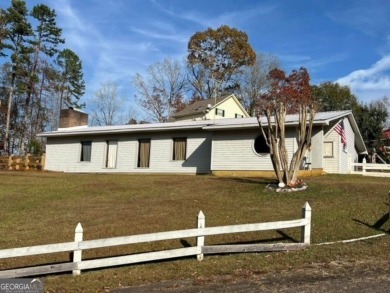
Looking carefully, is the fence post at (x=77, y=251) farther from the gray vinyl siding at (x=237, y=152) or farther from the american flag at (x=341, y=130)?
the american flag at (x=341, y=130)

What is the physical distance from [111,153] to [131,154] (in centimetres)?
172

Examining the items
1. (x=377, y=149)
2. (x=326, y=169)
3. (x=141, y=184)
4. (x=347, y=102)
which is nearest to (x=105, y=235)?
(x=141, y=184)

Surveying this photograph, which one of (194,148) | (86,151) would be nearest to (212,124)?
(194,148)

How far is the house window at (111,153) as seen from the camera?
89.2 feet

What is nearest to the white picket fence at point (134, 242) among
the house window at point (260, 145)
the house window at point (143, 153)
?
the house window at point (260, 145)

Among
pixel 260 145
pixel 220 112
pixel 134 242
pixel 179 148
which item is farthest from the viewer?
pixel 220 112

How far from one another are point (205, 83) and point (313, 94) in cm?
1340

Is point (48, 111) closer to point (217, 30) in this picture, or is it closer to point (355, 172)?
point (217, 30)

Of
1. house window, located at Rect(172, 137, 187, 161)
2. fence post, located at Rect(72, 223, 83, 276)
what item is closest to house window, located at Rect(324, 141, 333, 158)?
house window, located at Rect(172, 137, 187, 161)

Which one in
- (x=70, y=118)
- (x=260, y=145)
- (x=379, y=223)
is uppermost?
(x=70, y=118)

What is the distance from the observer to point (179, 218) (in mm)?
11680

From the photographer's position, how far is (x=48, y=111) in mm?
54344

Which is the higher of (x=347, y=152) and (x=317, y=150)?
(x=347, y=152)

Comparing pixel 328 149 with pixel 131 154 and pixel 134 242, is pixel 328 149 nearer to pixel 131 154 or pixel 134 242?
pixel 131 154
